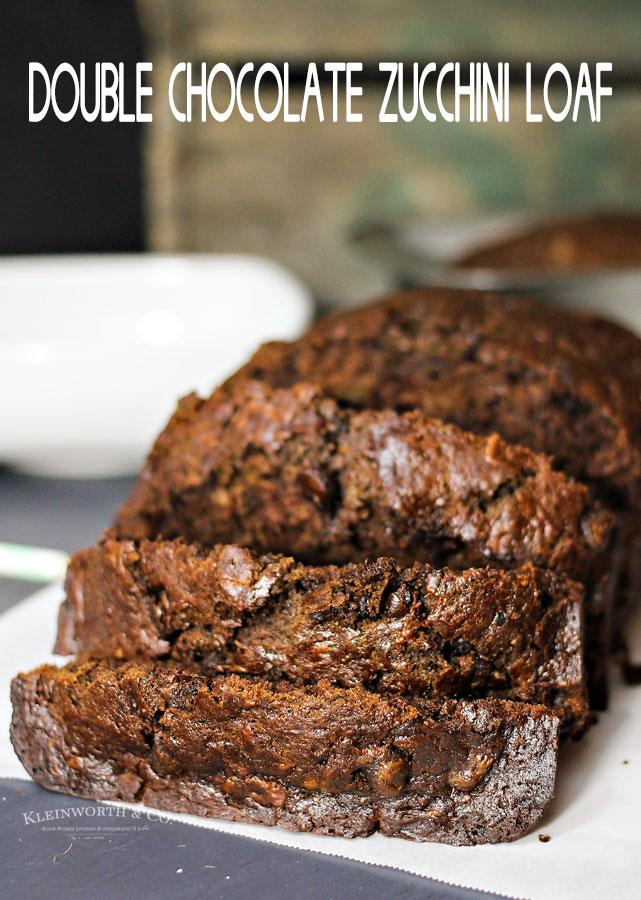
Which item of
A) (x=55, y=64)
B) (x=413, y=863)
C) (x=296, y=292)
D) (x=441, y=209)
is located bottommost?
(x=413, y=863)

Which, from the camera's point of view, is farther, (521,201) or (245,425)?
(521,201)

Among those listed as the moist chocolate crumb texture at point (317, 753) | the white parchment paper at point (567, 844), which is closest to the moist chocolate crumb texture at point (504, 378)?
the white parchment paper at point (567, 844)

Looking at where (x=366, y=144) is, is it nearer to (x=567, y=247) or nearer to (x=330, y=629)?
(x=567, y=247)

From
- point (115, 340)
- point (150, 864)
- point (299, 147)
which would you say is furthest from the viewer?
point (299, 147)

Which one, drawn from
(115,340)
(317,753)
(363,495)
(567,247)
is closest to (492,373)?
(363,495)

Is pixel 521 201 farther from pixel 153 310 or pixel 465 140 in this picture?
pixel 153 310

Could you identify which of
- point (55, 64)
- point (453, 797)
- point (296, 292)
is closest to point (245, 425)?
point (453, 797)

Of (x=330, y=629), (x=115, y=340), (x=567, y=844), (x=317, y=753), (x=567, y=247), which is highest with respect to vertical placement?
(x=567, y=247)
